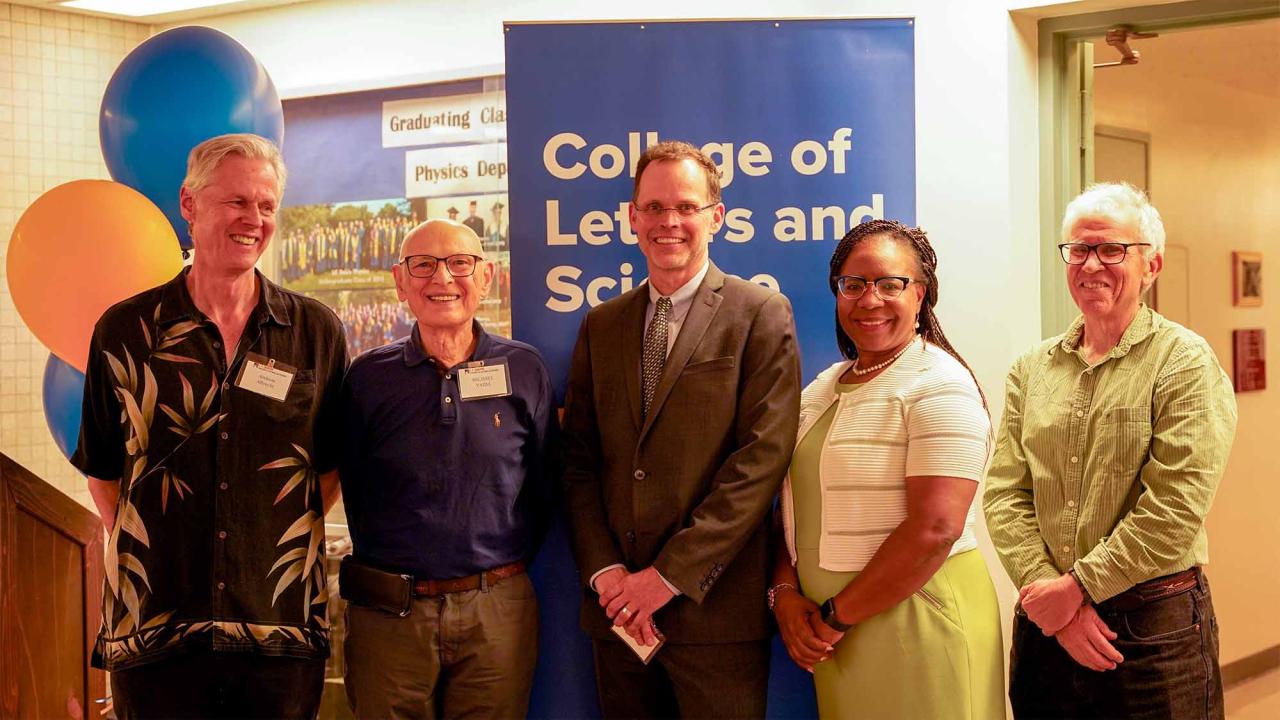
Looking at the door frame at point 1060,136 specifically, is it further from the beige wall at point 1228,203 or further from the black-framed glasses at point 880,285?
the black-framed glasses at point 880,285

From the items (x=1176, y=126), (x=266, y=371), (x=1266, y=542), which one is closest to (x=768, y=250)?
(x=266, y=371)

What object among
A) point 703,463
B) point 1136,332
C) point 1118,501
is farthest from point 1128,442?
point 703,463

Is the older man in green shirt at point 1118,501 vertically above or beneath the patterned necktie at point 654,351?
beneath

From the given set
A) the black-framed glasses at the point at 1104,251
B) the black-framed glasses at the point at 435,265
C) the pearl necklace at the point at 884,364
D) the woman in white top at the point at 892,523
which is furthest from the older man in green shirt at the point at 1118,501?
the black-framed glasses at the point at 435,265

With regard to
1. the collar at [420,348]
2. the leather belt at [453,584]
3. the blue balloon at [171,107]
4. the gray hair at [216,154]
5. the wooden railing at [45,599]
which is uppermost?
the blue balloon at [171,107]

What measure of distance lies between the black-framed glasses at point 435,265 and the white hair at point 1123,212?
1.47 metres

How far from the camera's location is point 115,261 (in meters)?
3.62

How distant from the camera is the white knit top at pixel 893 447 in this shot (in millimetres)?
2432

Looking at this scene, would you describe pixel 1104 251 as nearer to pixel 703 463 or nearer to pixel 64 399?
pixel 703 463

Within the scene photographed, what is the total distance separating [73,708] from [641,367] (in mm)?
2429

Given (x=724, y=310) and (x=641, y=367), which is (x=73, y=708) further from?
(x=724, y=310)

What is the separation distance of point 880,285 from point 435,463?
1.13 metres

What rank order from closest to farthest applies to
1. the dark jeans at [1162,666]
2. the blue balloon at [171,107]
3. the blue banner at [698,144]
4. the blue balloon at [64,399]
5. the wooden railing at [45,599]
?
the dark jeans at [1162,666]
the blue banner at [698,144]
the wooden railing at [45,599]
the blue balloon at [171,107]
the blue balloon at [64,399]

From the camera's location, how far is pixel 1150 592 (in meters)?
2.55
